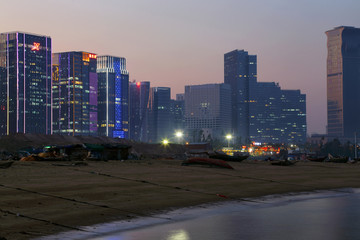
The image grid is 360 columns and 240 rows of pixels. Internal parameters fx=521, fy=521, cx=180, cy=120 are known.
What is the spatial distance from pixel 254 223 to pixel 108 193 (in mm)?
8407

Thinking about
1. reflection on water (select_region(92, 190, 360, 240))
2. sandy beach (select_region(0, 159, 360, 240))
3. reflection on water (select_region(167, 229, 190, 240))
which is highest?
sandy beach (select_region(0, 159, 360, 240))

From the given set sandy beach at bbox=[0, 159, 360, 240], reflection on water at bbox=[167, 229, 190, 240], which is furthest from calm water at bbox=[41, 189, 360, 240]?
sandy beach at bbox=[0, 159, 360, 240]

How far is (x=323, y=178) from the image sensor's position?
42531mm

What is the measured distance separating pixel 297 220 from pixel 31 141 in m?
149

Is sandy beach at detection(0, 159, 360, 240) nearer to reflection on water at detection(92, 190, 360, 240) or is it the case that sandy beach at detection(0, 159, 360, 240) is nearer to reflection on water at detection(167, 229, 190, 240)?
reflection on water at detection(92, 190, 360, 240)

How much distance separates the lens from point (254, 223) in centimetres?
1986

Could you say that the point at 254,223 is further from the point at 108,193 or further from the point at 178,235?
the point at 108,193

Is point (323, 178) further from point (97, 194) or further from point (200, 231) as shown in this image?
point (200, 231)

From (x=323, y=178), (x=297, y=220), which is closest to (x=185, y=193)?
(x=297, y=220)

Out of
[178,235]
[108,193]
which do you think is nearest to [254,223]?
[178,235]

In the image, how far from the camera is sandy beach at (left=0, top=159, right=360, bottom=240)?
18.5m

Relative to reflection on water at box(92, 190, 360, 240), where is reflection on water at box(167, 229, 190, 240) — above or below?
above

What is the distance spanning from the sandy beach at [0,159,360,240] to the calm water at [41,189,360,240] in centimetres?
142

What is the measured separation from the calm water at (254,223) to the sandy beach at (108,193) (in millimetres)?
1415
